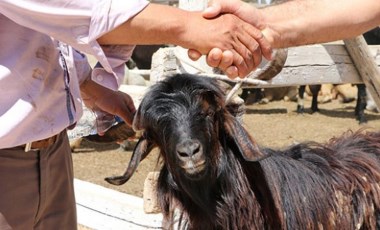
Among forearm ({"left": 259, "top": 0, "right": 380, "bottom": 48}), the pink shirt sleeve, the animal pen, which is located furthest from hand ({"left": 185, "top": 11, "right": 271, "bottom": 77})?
the animal pen

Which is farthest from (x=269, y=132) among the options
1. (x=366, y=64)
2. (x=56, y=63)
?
(x=56, y=63)

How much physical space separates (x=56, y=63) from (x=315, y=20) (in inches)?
36.8

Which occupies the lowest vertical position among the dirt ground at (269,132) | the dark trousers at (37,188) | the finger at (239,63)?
the dirt ground at (269,132)

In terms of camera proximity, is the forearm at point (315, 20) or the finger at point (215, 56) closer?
the finger at point (215, 56)

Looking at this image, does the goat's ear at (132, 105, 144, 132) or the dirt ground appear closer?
the goat's ear at (132, 105, 144, 132)

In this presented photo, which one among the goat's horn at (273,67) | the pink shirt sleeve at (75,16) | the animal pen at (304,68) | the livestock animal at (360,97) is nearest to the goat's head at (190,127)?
the pink shirt sleeve at (75,16)

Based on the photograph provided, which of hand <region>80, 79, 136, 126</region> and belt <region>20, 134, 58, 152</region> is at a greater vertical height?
hand <region>80, 79, 136, 126</region>

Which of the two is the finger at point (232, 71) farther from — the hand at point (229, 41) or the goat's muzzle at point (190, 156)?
the goat's muzzle at point (190, 156)

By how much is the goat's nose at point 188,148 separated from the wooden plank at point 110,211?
186cm

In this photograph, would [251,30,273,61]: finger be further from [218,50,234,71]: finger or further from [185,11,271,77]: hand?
[218,50,234,71]: finger

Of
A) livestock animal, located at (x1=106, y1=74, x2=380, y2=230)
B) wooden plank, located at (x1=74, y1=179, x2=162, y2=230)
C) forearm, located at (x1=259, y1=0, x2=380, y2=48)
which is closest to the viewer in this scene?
forearm, located at (x1=259, y1=0, x2=380, y2=48)

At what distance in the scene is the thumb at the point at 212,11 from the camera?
229 centimetres

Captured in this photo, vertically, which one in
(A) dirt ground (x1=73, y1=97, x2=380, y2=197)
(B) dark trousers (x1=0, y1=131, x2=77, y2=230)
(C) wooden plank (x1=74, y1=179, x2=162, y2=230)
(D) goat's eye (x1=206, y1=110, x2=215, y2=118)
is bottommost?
(A) dirt ground (x1=73, y1=97, x2=380, y2=197)

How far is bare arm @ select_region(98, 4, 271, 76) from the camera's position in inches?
85.5
